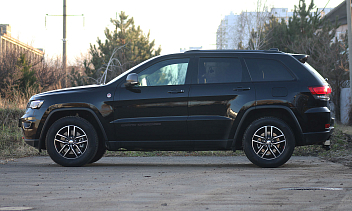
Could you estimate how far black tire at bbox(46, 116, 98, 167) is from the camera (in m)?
7.42

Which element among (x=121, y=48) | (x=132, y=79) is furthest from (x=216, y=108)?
(x=121, y=48)

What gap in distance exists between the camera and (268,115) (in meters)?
7.43

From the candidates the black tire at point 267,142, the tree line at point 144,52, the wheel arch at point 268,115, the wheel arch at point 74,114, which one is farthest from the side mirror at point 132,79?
the tree line at point 144,52

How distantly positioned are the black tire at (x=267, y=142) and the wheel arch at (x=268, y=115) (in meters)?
0.15

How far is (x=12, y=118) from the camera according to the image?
1334 centimetres

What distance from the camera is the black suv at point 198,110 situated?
7.21 meters

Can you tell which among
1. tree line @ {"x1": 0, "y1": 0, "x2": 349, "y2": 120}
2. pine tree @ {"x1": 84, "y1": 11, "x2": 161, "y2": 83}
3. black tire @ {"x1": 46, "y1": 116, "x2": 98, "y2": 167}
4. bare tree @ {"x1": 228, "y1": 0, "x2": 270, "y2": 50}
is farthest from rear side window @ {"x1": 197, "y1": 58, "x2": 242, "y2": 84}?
bare tree @ {"x1": 228, "y1": 0, "x2": 270, "y2": 50}

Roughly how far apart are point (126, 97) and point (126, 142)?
0.75 meters

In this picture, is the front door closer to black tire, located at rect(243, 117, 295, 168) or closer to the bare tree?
black tire, located at rect(243, 117, 295, 168)

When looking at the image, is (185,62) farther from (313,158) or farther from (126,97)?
(313,158)

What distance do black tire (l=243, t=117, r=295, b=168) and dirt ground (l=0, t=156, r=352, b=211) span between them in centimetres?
18

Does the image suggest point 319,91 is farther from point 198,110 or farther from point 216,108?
point 198,110

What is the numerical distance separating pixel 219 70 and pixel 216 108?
684 millimetres

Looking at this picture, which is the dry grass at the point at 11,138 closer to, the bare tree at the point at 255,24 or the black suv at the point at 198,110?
the black suv at the point at 198,110
